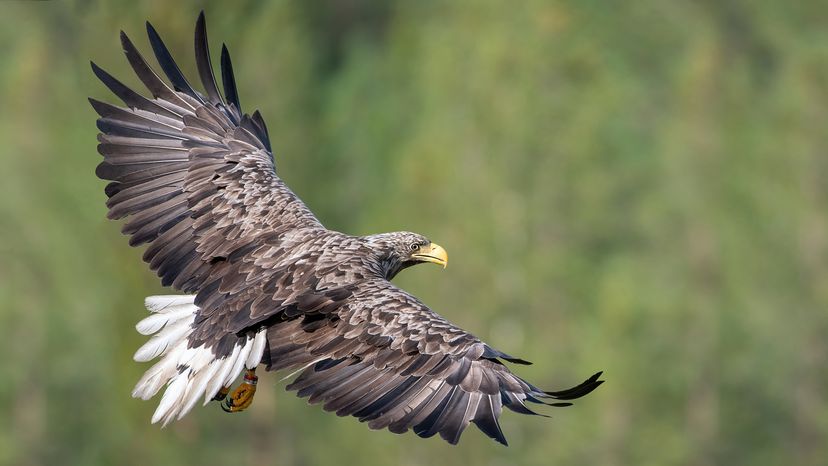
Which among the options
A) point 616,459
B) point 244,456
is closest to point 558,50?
point 616,459

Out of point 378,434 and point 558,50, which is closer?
point 378,434

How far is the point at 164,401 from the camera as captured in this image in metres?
12.3

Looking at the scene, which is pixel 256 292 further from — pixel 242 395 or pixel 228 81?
pixel 228 81

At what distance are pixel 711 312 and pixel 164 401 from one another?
27.2 m

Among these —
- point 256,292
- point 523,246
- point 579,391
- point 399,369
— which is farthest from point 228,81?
point 523,246

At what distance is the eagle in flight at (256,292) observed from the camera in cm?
1161

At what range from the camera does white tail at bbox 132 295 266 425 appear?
12.2 meters

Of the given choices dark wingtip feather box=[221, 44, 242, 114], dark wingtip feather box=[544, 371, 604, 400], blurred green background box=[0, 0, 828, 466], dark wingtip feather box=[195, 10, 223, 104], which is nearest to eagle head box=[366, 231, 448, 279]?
dark wingtip feather box=[221, 44, 242, 114]

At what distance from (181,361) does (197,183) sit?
187 cm

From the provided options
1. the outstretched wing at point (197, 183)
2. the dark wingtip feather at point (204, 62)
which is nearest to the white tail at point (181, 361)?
the outstretched wing at point (197, 183)

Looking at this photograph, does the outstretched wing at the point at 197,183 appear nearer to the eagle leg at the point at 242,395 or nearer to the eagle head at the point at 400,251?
the eagle head at the point at 400,251

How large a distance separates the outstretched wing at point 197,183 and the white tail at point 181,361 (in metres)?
0.20

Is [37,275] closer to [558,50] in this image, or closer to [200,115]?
[558,50]

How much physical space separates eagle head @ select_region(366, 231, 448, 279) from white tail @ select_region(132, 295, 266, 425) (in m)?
1.58
